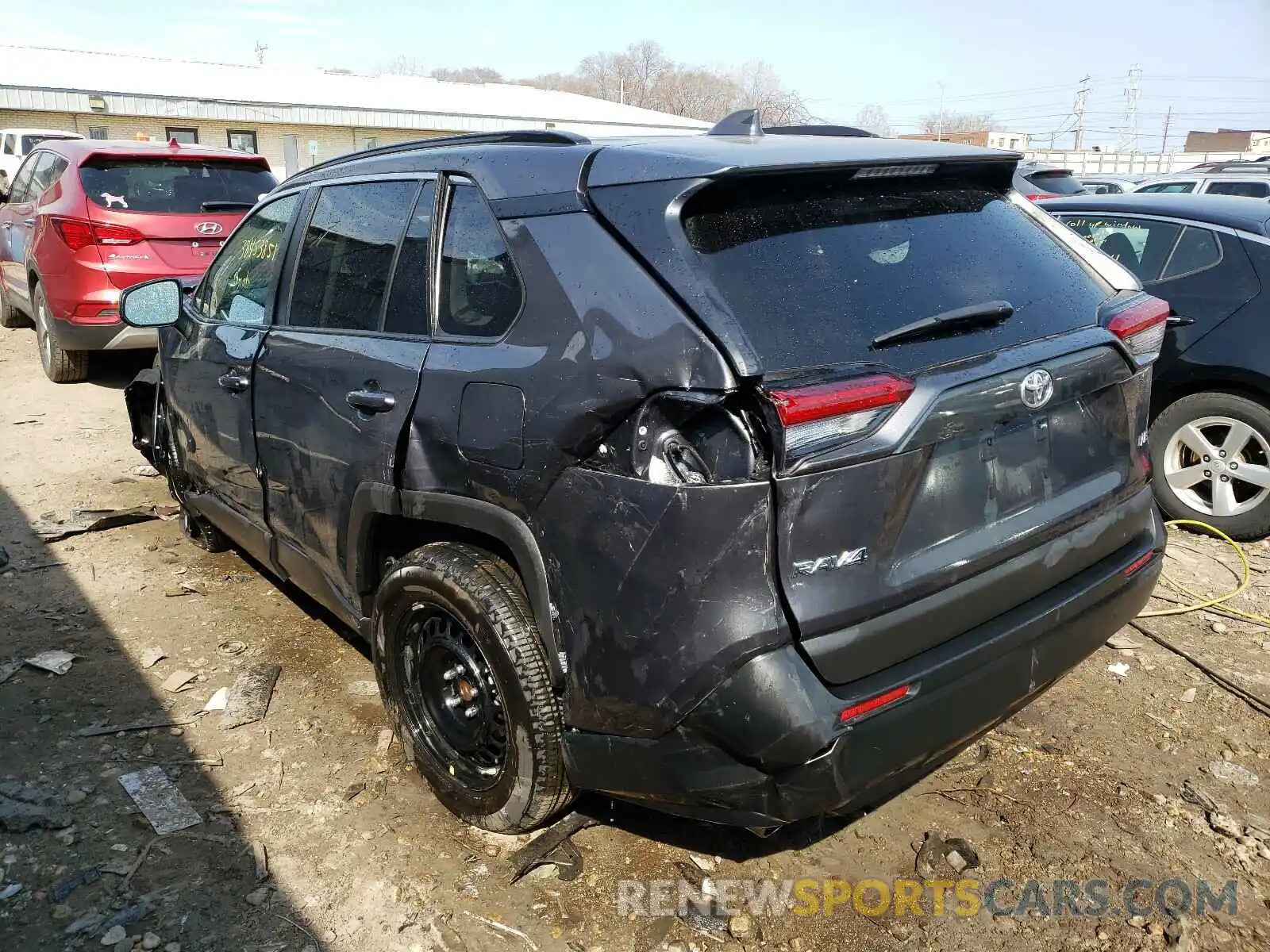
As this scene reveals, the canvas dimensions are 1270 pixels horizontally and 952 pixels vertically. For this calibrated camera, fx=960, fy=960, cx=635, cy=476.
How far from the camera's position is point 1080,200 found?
589 cm

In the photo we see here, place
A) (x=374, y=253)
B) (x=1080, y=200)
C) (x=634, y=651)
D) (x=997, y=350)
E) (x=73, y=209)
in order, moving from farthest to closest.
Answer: (x=73, y=209)
(x=1080, y=200)
(x=374, y=253)
(x=997, y=350)
(x=634, y=651)

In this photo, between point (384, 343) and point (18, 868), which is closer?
Answer: point (18, 868)

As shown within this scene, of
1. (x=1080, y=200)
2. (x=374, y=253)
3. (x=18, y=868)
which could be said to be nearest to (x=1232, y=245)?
(x=1080, y=200)

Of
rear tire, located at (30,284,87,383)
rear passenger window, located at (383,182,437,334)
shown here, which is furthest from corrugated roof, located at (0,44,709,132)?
rear passenger window, located at (383,182,437,334)

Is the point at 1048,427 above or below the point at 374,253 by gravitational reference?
below

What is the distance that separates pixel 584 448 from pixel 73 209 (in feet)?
22.7

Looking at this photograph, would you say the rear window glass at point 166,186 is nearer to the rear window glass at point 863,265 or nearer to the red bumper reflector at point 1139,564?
the rear window glass at point 863,265

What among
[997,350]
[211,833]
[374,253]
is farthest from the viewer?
[374,253]

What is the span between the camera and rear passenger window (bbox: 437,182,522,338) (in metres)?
2.45

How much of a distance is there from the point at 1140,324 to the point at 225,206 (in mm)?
7047

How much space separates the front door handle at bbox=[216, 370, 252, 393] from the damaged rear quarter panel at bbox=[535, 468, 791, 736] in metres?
1.83

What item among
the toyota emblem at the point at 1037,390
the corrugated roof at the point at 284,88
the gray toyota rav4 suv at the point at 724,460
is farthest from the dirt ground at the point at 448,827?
the corrugated roof at the point at 284,88

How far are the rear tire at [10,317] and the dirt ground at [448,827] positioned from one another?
7596 mm

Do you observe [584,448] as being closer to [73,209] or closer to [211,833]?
[211,833]
